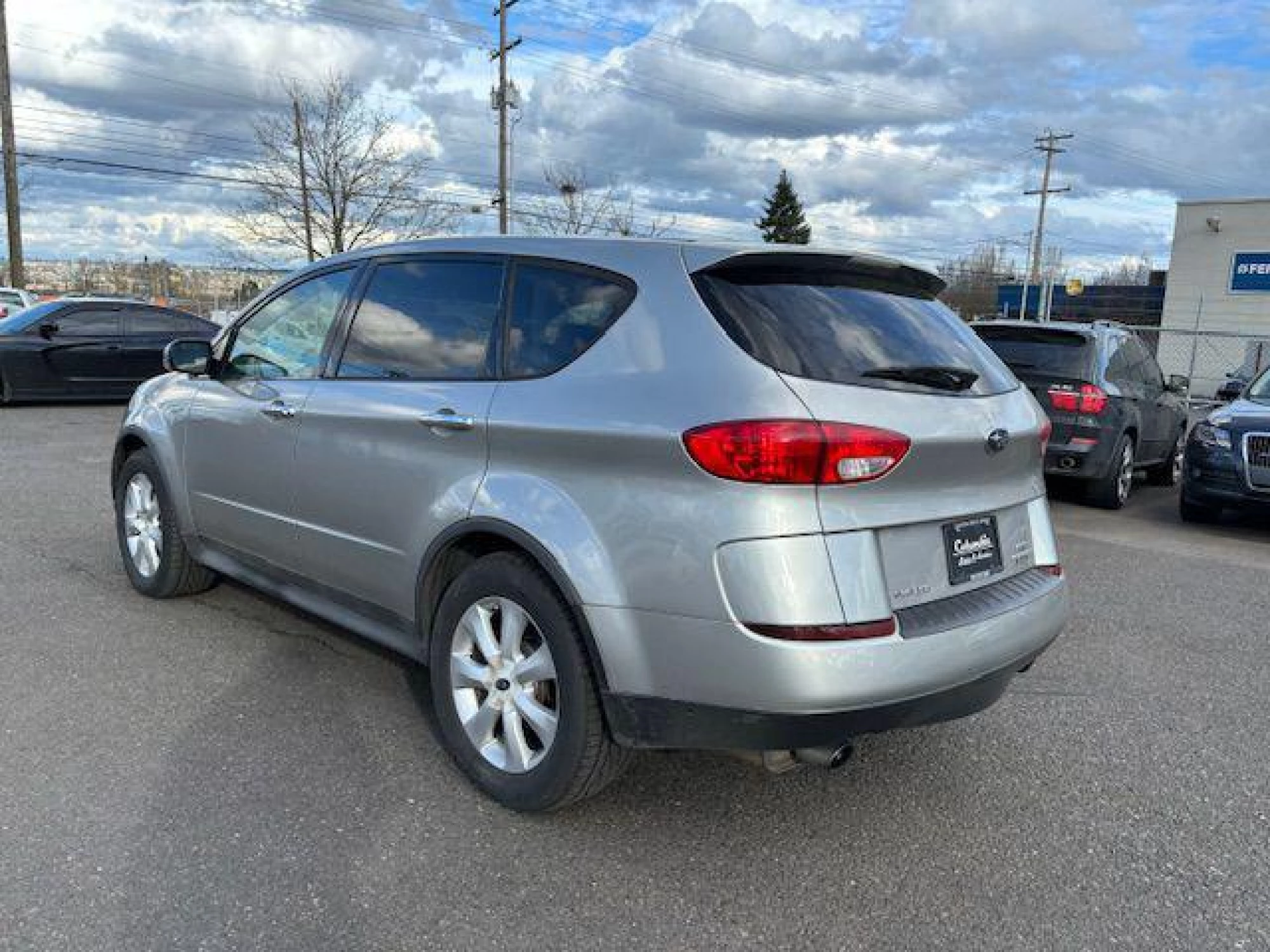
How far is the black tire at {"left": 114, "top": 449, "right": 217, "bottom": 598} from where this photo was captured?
5.04m

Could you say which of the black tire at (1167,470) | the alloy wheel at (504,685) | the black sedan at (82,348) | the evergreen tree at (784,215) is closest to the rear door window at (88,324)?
the black sedan at (82,348)

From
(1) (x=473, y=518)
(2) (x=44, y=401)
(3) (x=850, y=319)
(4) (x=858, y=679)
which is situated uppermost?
(3) (x=850, y=319)

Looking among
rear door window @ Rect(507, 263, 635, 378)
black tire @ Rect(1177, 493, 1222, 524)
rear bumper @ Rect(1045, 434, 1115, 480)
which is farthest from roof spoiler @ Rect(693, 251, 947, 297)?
black tire @ Rect(1177, 493, 1222, 524)

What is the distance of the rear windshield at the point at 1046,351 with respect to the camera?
8.75 m

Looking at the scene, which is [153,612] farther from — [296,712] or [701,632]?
[701,632]

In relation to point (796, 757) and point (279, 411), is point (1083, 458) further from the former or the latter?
point (279, 411)

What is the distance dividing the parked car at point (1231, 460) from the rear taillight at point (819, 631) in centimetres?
674

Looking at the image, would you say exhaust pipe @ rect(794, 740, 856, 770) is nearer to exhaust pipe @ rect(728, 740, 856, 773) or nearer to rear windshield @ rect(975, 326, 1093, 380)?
→ exhaust pipe @ rect(728, 740, 856, 773)

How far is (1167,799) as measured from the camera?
3.37m

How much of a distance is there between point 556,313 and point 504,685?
3.88ft

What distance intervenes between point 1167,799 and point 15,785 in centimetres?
378

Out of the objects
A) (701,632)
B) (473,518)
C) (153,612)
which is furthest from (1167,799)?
(153,612)

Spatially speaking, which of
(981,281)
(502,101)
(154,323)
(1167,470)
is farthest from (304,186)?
(981,281)

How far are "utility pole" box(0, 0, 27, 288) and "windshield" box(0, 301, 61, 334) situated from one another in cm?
1324
